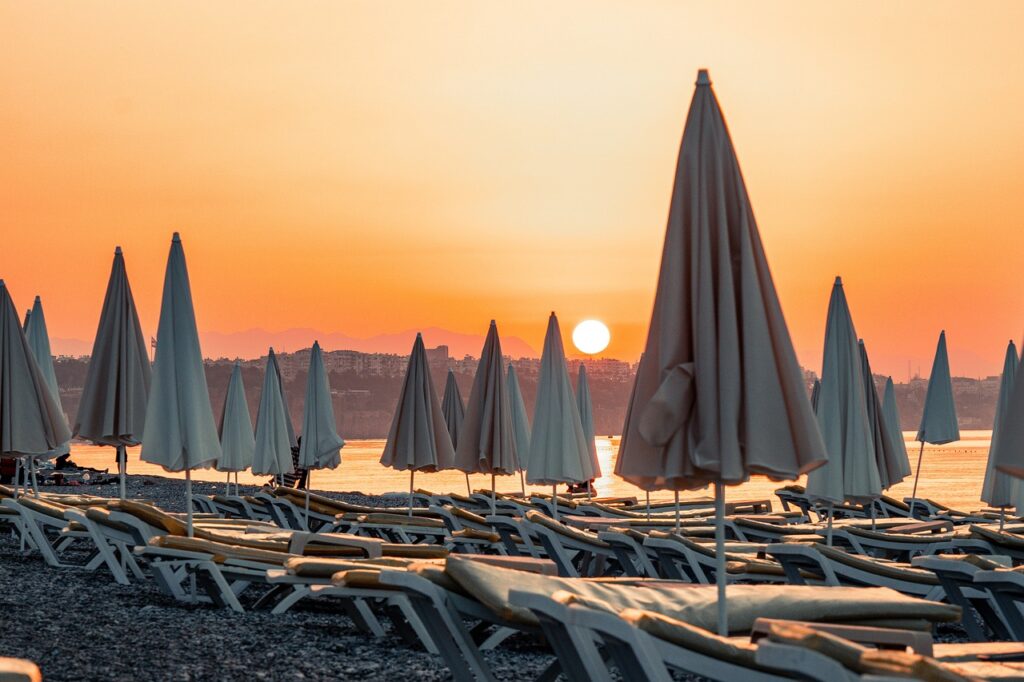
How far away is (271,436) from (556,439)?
24.2 ft

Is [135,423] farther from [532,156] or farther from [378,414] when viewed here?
[378,414]

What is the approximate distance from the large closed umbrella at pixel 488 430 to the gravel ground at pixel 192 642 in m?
3.56

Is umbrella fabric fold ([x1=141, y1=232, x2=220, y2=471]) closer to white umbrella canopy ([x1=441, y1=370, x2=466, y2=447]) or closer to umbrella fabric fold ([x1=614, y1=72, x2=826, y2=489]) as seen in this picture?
umbrella fabric fold ([x1=614, y1=72, x2=826, y2=489])

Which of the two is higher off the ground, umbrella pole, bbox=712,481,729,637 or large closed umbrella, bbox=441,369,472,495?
large closed umbrella, bbox=441,369,472,495

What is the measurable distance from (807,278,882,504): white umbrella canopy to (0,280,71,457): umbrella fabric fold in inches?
281

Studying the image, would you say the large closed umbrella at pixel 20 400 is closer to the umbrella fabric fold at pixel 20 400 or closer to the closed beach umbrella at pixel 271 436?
the umbrella fabric fold at pixel 20 400

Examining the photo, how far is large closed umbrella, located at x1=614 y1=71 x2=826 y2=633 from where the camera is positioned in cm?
439

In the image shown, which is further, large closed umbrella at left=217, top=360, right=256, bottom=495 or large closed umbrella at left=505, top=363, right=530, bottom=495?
large closed umbrella at left=505, top=363, right=530, bottom=495

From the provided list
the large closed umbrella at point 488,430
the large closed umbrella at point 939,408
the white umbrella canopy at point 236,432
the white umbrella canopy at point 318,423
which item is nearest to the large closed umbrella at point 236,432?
the white umbrella canopy at point 236,432

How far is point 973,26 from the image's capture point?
15180 mm

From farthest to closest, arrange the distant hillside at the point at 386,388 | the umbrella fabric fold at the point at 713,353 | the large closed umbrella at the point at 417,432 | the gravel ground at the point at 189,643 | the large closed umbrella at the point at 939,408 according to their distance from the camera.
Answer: the distant hillside at the point at 386,388, the large closed umbrella at the point at 939,408, the large closed umbrella at the point at 417,432, the gravel ground at the point at 189,643, the umbrella fabric fold at the point at 713,353

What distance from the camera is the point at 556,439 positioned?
1144 centimetres

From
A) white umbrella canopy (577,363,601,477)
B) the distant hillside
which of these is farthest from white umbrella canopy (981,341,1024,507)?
the distant hillside

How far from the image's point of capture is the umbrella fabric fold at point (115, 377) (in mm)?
10055
